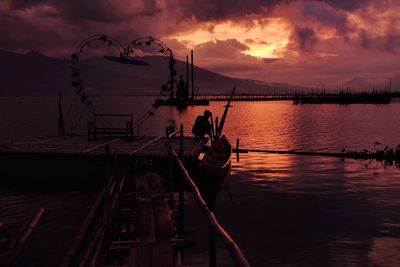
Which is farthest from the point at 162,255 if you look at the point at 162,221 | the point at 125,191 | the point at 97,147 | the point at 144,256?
the point at 97,147

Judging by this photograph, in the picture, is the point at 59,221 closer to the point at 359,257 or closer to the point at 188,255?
the point at 188,255

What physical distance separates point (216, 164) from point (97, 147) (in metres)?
8.86

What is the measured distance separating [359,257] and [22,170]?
2071 centimetres

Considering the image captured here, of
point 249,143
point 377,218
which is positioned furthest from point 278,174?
point 249,143

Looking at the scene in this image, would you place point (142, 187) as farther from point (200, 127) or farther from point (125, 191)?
point (200, 127)

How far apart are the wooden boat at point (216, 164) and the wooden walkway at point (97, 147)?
1.11 m

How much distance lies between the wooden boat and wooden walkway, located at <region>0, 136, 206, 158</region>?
3.65ft

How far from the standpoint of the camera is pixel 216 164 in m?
21.4

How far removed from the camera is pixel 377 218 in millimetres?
19281

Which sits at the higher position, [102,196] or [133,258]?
[133,258]

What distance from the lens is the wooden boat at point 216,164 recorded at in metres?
19.3

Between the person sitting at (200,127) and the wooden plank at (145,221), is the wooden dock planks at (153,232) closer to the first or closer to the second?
→ the wooden plank at (145,221)

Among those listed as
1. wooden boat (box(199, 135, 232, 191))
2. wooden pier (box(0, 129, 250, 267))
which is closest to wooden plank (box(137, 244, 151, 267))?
wooden pier (box(0, 129, 250, 267))

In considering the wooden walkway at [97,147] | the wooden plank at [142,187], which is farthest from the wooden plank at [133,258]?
the wooden walkway at [97,147]
